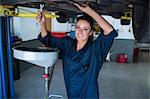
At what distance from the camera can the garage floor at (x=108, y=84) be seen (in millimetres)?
3549

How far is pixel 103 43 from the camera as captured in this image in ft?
4.89

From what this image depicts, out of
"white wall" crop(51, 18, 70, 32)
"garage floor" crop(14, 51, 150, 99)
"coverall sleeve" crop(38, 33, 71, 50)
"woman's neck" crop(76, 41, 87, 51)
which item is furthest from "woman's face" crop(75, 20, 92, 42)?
"white wall" crop(51, 18, 70, 32)

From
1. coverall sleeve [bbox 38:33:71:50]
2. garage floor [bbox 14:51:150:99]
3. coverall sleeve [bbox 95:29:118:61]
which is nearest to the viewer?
coverall sleeve [bbox 95:29:118:61]

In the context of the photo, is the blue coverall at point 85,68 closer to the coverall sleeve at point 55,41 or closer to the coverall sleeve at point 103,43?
the coverall sleeve at point 103,43

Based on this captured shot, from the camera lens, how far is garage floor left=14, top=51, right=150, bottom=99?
3.55 m

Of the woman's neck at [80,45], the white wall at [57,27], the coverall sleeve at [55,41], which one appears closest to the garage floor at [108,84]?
the white wall at [57,27]

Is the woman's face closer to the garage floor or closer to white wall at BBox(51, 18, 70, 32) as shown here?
the garage floor

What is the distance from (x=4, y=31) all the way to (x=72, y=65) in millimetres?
1759

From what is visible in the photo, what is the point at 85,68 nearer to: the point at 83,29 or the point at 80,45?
the point at 80,45

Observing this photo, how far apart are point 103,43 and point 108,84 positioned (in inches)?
111

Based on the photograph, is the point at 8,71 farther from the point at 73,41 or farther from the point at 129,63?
the point at 129,63

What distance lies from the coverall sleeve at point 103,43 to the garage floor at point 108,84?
2077mm

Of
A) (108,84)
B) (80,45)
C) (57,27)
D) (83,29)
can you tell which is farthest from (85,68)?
(57,27)

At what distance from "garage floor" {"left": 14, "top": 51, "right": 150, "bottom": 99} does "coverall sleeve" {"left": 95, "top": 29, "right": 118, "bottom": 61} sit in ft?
6.81
